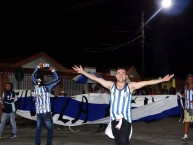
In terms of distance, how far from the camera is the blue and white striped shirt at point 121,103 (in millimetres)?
6492

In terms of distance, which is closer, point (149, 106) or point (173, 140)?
point (173, 140)

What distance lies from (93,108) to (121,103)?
312 inches

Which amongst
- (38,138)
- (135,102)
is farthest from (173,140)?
(38,138)

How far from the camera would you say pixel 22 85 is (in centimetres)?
2052

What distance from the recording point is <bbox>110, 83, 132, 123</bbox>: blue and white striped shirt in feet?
21.3

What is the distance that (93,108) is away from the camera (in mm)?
14352

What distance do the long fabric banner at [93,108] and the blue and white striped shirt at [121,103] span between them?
22.9ft

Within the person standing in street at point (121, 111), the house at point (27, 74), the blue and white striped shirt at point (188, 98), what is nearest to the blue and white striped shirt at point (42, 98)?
the person standing in street at point (121, 111)

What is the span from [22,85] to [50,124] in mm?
11671

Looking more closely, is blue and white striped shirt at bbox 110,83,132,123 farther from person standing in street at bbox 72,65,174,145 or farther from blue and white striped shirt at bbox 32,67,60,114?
blue and white striped shirt at bbox 32,67,60,114

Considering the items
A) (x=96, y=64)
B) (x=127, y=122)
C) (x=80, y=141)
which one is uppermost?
(x=96, y=64)

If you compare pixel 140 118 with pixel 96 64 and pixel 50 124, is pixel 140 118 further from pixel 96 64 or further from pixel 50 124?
pixel 96 64

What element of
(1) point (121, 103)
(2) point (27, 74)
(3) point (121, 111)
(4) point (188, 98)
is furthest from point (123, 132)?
(2) point (27, 74)

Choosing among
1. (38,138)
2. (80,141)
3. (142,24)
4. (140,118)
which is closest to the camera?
(38,138)
